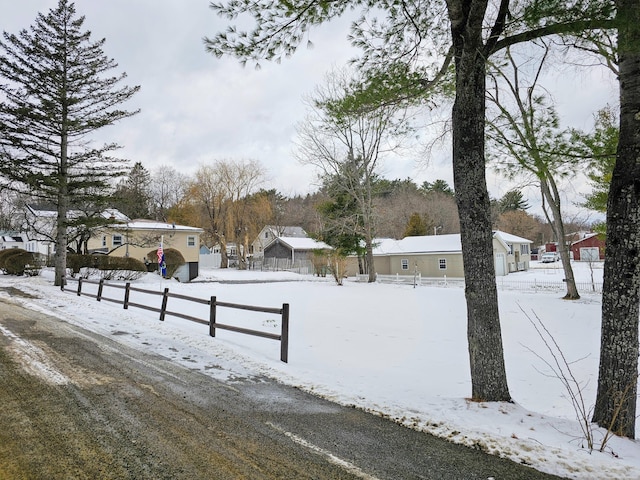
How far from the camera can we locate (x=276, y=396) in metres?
4.70

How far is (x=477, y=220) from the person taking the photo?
15.2ft

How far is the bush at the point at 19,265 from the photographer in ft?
73.6

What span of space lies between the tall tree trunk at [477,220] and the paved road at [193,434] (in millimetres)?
1405

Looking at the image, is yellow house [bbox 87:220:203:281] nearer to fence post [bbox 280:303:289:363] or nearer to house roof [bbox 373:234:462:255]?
house roof [bbox 373:234:462:255]

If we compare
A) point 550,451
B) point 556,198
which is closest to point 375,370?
point 550,451

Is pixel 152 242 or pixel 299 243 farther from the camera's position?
pixel 299 243

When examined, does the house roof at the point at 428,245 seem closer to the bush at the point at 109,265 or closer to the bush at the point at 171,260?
the bush at the point at 171,260

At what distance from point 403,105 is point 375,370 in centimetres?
461

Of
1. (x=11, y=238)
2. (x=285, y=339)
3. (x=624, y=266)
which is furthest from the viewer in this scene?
(x=11, y=238)

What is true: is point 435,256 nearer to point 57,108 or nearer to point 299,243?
point 299,243

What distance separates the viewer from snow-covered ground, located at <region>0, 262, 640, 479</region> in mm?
3609

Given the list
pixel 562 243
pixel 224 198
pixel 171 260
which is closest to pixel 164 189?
pixel 224 198

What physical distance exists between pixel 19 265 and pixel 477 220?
2644 cm

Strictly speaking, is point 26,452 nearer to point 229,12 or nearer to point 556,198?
point 229,12
